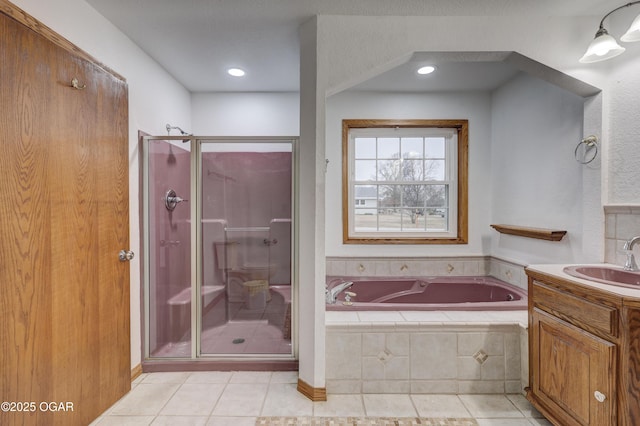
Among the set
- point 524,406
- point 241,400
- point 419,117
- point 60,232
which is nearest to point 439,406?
point 524,406

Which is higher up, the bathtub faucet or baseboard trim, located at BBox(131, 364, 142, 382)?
the bathtub faucet

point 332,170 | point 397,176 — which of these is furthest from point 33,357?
point 397,176

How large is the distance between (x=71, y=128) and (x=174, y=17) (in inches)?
36.6

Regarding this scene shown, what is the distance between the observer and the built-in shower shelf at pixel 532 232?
2227 millimetres

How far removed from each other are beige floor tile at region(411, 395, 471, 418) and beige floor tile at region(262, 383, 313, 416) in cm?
66

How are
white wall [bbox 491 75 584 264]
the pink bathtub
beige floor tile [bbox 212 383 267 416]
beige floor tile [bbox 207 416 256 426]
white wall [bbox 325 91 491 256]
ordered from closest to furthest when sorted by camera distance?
beige floor tile [bbox 207 416 256 426] < beige floor tile [bbox 212 383 267 416] < white wall [bbox 491 75 584 264] < the pink bathtub < white wall [bbox 325 91 491 256]

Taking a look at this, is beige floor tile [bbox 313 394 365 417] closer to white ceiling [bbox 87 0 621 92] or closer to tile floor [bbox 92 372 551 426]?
tile floor [bbox 92 372 551 426]

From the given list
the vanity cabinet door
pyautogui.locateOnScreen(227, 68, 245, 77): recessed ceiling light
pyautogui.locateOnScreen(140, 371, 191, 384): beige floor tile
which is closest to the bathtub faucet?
pyautogui.locateOnScreen(140, 371, 191, 384): beige floor tile

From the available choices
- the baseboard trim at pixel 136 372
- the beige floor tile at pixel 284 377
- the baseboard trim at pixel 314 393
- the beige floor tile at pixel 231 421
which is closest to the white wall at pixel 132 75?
the baseboard trim at pixel 136 372

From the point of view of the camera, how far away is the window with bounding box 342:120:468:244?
313 centimetres

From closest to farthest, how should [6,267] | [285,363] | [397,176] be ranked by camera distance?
1. [6,267]
2. [285,363]
3. [397,176]

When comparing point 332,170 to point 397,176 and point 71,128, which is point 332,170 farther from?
point 71,128

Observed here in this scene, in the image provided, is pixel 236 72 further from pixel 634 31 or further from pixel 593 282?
pixel 593 282

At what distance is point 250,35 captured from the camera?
2076 mm
